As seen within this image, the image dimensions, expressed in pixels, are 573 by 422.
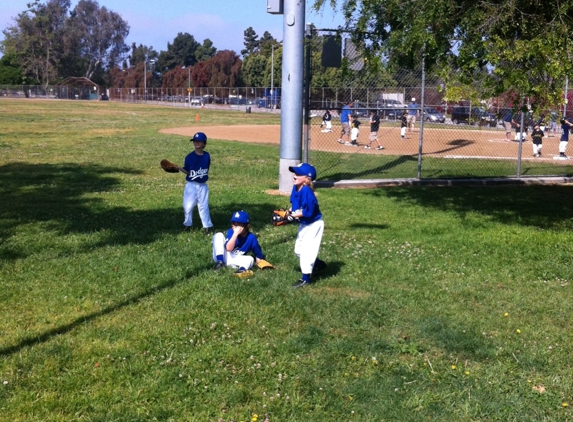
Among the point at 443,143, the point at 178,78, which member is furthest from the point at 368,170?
the point at 178,78

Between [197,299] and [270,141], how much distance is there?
20.0 meters

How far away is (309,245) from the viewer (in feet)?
22.3

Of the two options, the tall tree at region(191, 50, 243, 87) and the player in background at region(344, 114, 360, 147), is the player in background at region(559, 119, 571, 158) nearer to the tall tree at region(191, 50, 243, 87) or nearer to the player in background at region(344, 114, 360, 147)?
the player in background at region(344, 114, 360, 147)

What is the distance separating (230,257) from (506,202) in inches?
279

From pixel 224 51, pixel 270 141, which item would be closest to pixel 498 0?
pixel 270 141

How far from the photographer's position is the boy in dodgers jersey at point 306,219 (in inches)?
266

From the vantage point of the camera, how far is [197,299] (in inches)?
248

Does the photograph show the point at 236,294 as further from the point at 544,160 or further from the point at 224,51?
the point at 224,51

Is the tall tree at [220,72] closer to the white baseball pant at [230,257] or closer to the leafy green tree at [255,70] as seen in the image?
the leafy green tree at [255,70]

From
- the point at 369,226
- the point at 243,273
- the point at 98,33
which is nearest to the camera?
the point at 243,273

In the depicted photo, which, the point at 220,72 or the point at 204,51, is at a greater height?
the point at 204,51

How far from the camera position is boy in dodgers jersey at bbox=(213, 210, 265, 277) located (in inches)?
285

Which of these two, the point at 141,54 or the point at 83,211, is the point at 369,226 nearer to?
the point at 83,211

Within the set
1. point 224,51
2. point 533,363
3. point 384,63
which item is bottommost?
point 533,363
